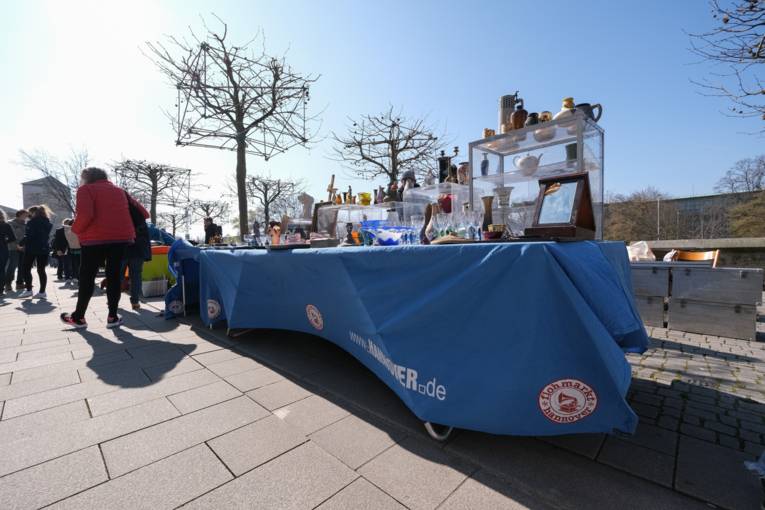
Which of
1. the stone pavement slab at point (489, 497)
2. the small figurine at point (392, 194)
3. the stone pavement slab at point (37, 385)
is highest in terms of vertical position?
the small figurine at point (392, 194)

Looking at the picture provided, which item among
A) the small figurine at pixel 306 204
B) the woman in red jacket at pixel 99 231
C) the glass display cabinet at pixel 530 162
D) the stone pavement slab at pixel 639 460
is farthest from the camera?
the small figurine at pixel 306 204

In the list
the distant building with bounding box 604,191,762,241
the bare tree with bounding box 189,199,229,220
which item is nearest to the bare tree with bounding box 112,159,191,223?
the bare tree with bounding box 189,199,229,220

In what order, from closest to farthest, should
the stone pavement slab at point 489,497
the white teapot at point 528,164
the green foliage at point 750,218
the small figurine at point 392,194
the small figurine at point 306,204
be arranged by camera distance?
1. the stone pavement slab at point 489,497
2. the white teapot at point 528,164
3. the small figurine at point 392,194
4. the small figurine at point 306,204
5. the green foliage at point 750,218

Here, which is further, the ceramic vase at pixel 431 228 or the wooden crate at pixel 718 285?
the wooden crate at pixel 718 285

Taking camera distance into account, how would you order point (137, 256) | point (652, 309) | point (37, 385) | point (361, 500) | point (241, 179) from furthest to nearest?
point (241, 179)
point (137, 256)
point (652, 309)
point (37, 385)
point (361, 500)

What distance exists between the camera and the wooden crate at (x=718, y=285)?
11.5 ft

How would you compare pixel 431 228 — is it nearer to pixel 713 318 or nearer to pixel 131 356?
pixel 131 356

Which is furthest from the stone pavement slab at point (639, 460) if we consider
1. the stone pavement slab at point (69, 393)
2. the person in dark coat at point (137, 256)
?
the person in dark coat at point (137, 256)

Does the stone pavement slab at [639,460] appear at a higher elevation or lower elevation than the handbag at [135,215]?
lower

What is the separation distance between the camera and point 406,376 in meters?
1.65

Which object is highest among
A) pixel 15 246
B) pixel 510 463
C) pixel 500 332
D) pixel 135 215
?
pixel 135 215

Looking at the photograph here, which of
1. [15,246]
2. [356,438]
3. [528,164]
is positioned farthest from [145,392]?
[15,246]

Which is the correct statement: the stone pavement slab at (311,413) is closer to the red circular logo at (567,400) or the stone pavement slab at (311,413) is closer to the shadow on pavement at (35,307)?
Result: the red circular logo at (567,400)

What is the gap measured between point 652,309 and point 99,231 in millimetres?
6459
